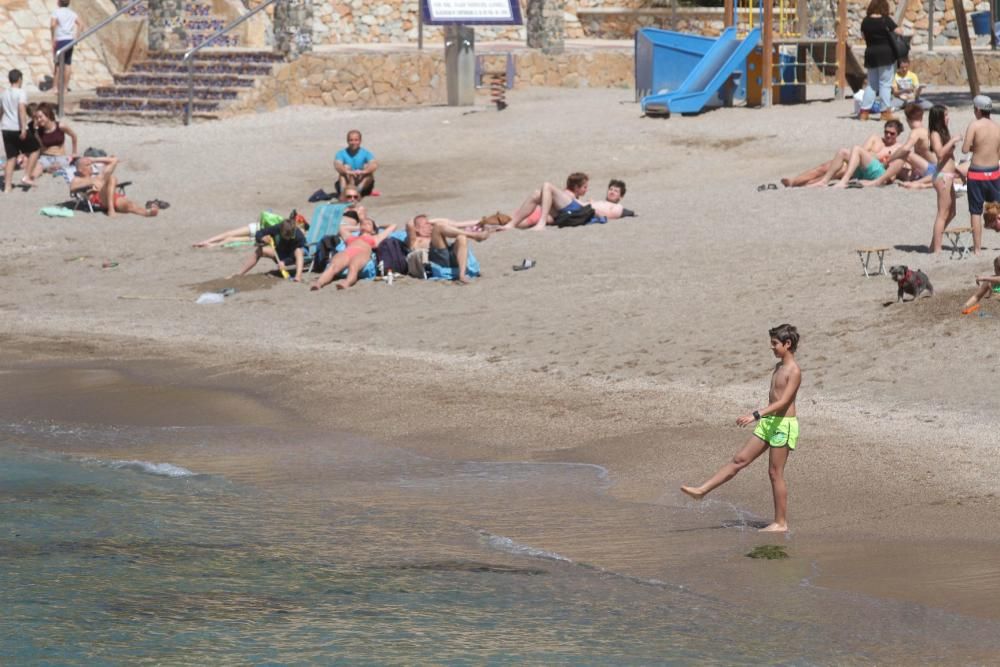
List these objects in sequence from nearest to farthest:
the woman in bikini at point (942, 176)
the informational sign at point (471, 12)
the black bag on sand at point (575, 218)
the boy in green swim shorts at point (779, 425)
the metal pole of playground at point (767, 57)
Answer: the boy in green swim shorts at point (779, 425)
the woman in bikini at point (942, 176)
the black bag on sand at point (575, 218)
the metal pole of playground at point (767, 57)
the informational sign at point (471, 12)

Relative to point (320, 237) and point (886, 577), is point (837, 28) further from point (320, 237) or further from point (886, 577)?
point (886, 577)

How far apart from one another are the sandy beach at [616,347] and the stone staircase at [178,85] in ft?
12.8

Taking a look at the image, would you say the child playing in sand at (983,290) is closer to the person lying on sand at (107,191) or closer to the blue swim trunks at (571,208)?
the blue swim trunks at (571,208)

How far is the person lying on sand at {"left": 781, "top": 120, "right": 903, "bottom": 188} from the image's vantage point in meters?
19.3

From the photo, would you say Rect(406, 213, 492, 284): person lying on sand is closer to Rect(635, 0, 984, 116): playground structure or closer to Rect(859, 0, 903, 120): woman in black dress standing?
Rect(859, 0, 903, 120): woman in black dress standing

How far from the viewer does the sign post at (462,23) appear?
26938 millimetres

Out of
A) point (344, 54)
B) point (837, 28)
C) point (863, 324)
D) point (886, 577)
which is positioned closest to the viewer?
point (886, 577)

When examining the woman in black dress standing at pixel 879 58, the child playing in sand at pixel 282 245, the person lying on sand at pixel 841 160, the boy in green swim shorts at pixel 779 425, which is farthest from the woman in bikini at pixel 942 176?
the woman in black dress standing at pixel 879 58

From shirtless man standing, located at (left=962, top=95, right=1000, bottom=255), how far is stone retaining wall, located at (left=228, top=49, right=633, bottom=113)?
14.5 metres

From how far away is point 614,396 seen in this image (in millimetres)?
12438

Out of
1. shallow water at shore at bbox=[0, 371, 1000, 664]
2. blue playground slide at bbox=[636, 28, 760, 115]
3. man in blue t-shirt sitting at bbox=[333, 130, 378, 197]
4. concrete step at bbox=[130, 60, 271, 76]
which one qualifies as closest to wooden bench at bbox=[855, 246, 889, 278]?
shallow water at shore at bbox=[0, 371, 1000, 664]

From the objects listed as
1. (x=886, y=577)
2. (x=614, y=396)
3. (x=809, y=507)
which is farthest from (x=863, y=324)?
(x=886, y=577)

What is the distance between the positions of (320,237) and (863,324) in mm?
6366

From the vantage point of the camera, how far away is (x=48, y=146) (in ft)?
73.7
